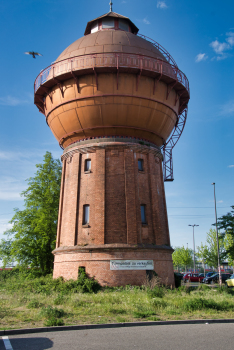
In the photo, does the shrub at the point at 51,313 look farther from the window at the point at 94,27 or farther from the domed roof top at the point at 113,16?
the domed roof top at the point at 113,16

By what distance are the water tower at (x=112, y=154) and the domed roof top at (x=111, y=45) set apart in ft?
0.22

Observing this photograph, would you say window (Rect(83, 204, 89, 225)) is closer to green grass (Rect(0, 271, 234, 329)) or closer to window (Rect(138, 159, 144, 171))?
window (Rect(138, 159, 144, 171))

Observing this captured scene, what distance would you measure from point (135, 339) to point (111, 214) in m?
10.9

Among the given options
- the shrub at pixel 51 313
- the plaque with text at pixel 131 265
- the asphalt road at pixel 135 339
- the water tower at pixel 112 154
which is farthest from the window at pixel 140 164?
the asphalt road at pixel 135 339

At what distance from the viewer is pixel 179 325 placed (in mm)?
9148

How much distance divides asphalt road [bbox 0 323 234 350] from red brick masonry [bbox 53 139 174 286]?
28.3 ft

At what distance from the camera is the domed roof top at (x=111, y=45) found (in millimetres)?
19516

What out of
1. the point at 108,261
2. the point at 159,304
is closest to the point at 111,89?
the point at 108,261

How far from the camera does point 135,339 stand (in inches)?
290

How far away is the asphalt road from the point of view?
22.1 ft

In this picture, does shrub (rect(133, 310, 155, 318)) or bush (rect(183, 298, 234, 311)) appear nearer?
shrub (rect(133, 310, 155, 318))

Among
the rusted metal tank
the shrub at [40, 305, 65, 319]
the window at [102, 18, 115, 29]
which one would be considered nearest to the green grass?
the shrub at [40, 305, 65, 319]

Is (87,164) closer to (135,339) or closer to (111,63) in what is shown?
(111,63)

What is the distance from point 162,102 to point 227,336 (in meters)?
15.0
